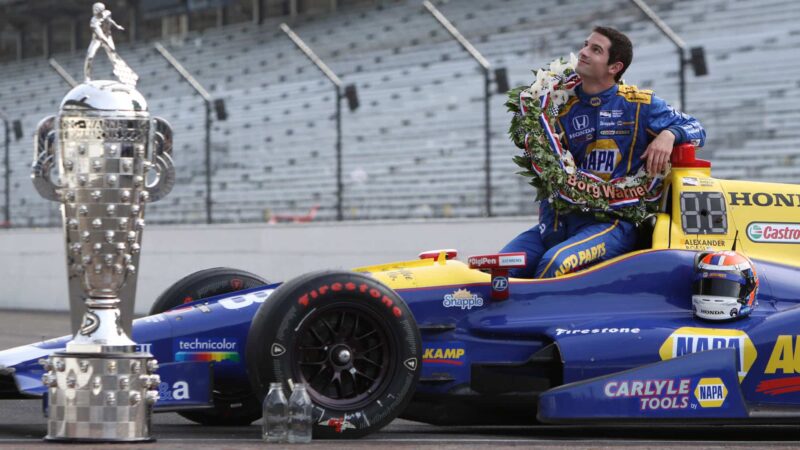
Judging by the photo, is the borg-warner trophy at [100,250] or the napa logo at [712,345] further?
the napa logo at [712,345]

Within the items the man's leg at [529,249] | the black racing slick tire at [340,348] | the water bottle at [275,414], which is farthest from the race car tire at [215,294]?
the man's leg at [529,249]

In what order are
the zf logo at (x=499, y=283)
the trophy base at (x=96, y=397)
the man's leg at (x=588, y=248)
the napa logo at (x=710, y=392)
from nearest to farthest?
the trophy base at (x=96, y=397), the napa logo at (x=710, y=392), the zf logo at (x=499, y=283), the man's leg at (x=588, y=248)

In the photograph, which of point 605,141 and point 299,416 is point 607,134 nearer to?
point 605,141

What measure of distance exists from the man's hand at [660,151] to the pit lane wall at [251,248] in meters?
6.53

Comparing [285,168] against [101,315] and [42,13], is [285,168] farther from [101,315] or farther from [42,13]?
[42,13]

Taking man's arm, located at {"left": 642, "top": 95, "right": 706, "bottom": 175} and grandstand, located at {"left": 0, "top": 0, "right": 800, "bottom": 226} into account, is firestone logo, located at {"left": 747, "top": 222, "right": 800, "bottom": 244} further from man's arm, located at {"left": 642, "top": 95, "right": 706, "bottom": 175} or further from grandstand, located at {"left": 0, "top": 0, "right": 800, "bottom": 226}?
grandstand, located at {"left": 0, "top": 0, "right": 800, "bottom": 226}

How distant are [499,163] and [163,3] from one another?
617 inches

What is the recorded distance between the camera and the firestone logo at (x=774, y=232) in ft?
23.3

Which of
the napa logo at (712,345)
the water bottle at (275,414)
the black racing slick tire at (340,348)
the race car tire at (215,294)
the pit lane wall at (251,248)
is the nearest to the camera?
the water bottle at (275,414)

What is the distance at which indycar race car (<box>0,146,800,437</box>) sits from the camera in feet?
19.9

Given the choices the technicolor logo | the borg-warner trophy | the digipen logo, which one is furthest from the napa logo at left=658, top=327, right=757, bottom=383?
the borg-warner trophy

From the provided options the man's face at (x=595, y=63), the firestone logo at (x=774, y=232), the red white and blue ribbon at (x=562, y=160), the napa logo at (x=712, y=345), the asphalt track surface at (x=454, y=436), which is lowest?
the asphalt track surface at (x=454, y=436)

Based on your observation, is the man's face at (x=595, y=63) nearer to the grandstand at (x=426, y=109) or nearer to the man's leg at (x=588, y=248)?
the man's leg at (x=588, y=248)

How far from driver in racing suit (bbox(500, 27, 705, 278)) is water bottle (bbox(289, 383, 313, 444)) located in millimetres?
1661
